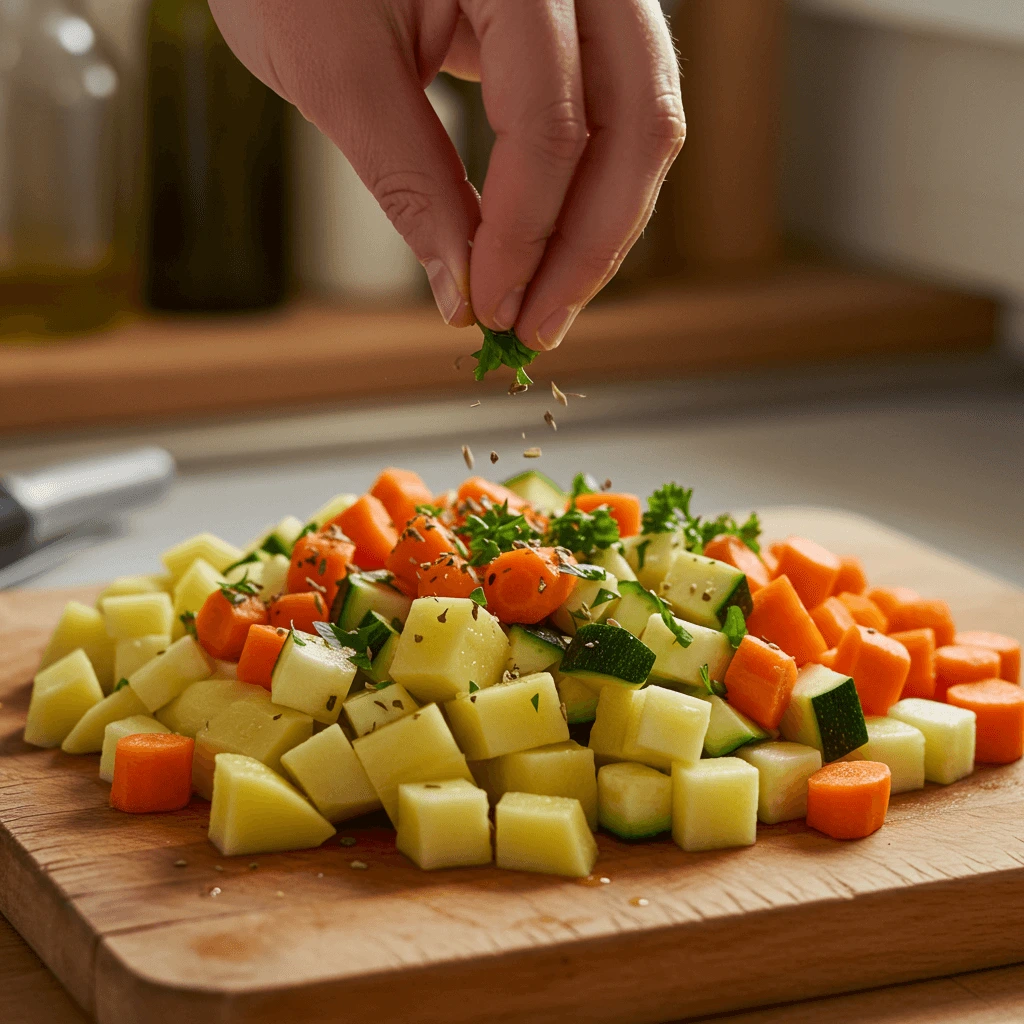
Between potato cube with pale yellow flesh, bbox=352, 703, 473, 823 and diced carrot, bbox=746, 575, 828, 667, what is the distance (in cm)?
36

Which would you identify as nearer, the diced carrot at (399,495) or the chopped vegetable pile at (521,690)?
the chopped vegetable pile at (521,690)

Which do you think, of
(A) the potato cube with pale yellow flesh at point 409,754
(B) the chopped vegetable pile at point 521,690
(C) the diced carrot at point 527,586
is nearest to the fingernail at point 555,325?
(B) the chopped vegetable pile at point 521,690

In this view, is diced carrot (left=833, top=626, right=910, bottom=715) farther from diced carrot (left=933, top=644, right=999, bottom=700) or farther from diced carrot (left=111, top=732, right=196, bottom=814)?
diced carrot (left=111, top=732, right=196, bottom=814)

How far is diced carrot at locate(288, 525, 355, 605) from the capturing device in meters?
1.69

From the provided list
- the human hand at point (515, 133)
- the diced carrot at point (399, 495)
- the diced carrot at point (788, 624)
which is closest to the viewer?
the human hand at point (515, 133)

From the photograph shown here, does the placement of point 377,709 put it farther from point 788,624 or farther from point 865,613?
point 865,613

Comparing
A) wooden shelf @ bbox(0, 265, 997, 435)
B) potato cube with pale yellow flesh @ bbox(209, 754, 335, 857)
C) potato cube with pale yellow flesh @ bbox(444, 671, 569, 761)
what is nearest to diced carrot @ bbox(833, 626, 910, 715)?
potato cube with pale yellow flesh @ bbox(444, 671, 569, 761)

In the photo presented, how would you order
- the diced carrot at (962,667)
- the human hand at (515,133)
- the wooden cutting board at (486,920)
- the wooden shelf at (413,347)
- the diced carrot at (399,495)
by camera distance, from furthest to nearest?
the wooden shelf at (413,347) < the diced carrot at (399,495) < the diced carrot at (962,667) < the human hand at (515,133) < the wooden cutting board at (486,920)

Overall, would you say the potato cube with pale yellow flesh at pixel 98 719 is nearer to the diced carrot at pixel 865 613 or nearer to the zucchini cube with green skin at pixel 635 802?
Result: the zucchini cube with green skin at pixel 635 802

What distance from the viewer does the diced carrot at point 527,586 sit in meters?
1.56

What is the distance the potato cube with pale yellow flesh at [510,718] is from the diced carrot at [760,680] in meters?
0.18

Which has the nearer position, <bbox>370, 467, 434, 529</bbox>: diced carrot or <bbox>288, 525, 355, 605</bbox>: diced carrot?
<bbox>288, 525, 355, 605</bbox>: diced carrot

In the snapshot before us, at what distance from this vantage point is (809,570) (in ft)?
5.88

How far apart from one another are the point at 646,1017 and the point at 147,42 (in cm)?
223
